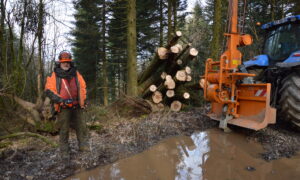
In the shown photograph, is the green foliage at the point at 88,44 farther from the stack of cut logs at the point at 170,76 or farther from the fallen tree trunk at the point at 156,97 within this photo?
the fallen tree trunk at the point at 156,97

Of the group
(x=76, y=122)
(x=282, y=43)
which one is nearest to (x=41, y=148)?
(x=76, y=122)

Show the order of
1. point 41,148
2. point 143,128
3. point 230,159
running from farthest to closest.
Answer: point 143,128 → point 41,148 → point 230,159

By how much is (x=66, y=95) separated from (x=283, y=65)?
404 cm

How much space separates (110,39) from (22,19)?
5.98 meters

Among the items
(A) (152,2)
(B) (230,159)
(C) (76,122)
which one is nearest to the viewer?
(B) (230,159)

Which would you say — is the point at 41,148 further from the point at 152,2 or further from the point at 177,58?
the point at 152,2

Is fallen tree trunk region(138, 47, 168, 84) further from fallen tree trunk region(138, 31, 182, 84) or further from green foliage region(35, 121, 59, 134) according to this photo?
green foliage region(35, 121, 59, 134)

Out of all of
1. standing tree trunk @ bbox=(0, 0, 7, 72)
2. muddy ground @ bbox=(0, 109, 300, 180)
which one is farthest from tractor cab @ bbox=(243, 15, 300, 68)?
standing tree trunk @ bbox=(0, 0, 7, 72)

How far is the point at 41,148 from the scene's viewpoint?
13.1ft

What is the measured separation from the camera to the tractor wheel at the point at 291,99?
12.9ft

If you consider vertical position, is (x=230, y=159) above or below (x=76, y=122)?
below

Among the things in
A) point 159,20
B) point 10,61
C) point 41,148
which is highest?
point 159,20

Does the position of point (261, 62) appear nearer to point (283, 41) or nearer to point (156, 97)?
point (283, 41)

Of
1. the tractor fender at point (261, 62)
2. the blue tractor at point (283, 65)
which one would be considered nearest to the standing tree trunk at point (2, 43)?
the blue tractor at point (283, 65)
